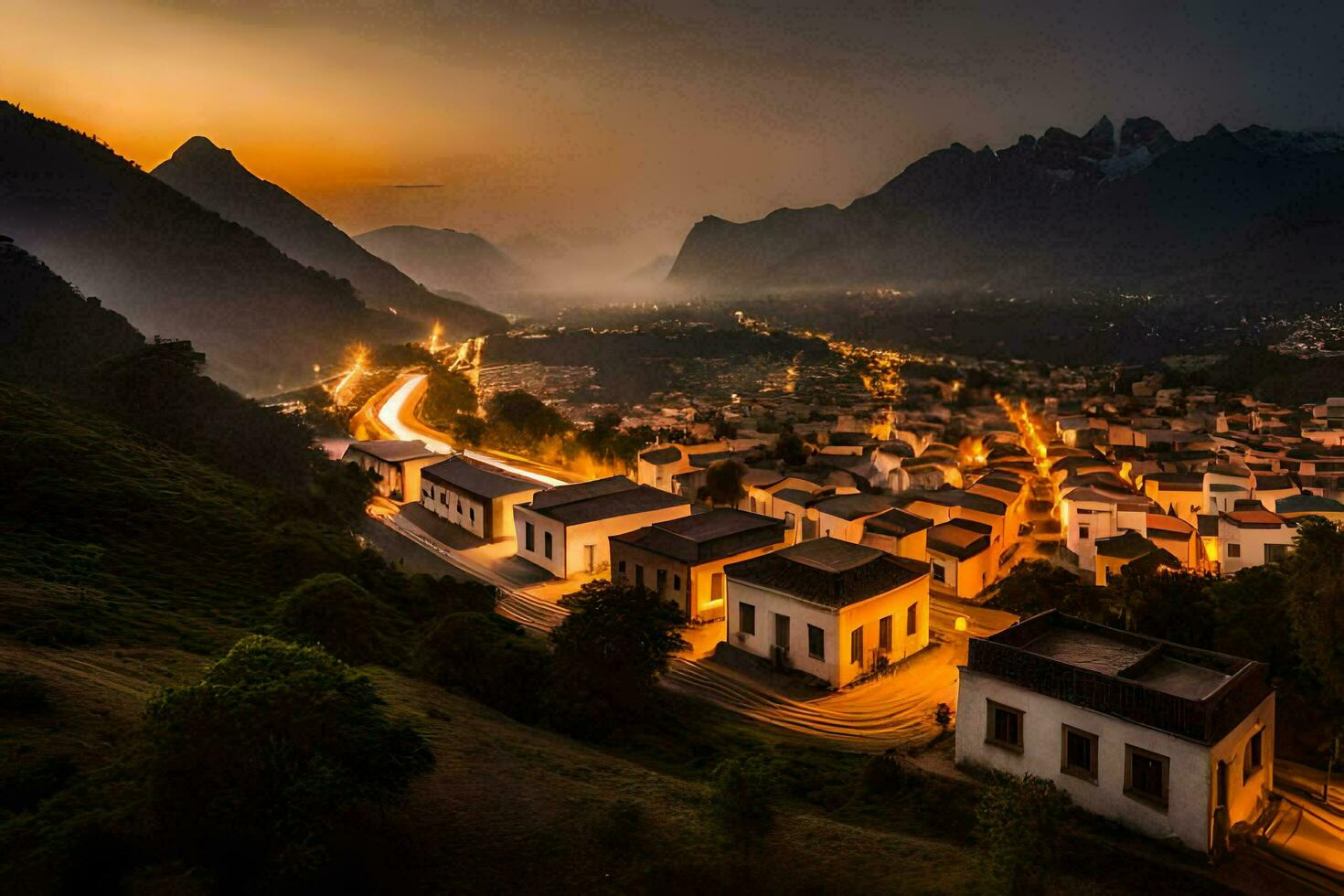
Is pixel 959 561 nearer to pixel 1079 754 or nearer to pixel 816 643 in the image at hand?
pixel 816 643

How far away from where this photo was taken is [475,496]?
2970cm

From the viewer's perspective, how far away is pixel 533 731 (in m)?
13.1

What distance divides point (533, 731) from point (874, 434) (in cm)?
4609

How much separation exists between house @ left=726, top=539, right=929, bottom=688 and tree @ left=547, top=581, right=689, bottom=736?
13.9 feet

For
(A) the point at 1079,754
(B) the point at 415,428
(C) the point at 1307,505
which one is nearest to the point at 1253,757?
(A) the point at 1079,754

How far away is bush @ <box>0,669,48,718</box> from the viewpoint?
8.36 m

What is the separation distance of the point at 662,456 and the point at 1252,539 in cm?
2240

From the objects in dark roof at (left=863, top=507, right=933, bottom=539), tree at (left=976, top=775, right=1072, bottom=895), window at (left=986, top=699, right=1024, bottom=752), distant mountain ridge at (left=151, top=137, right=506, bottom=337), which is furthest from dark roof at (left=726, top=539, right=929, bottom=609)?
distant mountain ridge at (left=151, top=137, right=506, bottom=337)

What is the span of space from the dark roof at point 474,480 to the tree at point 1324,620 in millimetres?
21665

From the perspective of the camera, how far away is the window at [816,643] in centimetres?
1864

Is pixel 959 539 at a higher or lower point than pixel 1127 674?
lower

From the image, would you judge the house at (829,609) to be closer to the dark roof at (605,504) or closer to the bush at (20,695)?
the dark roof at (605,504)

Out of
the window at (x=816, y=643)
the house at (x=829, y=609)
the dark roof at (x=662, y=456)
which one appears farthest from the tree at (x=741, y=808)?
the dark roof at (x=662, y=456)

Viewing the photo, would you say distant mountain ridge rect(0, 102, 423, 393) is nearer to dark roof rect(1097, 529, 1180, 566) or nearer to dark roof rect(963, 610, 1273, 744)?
dark roof rect(1097, 529, 1180, 566)
